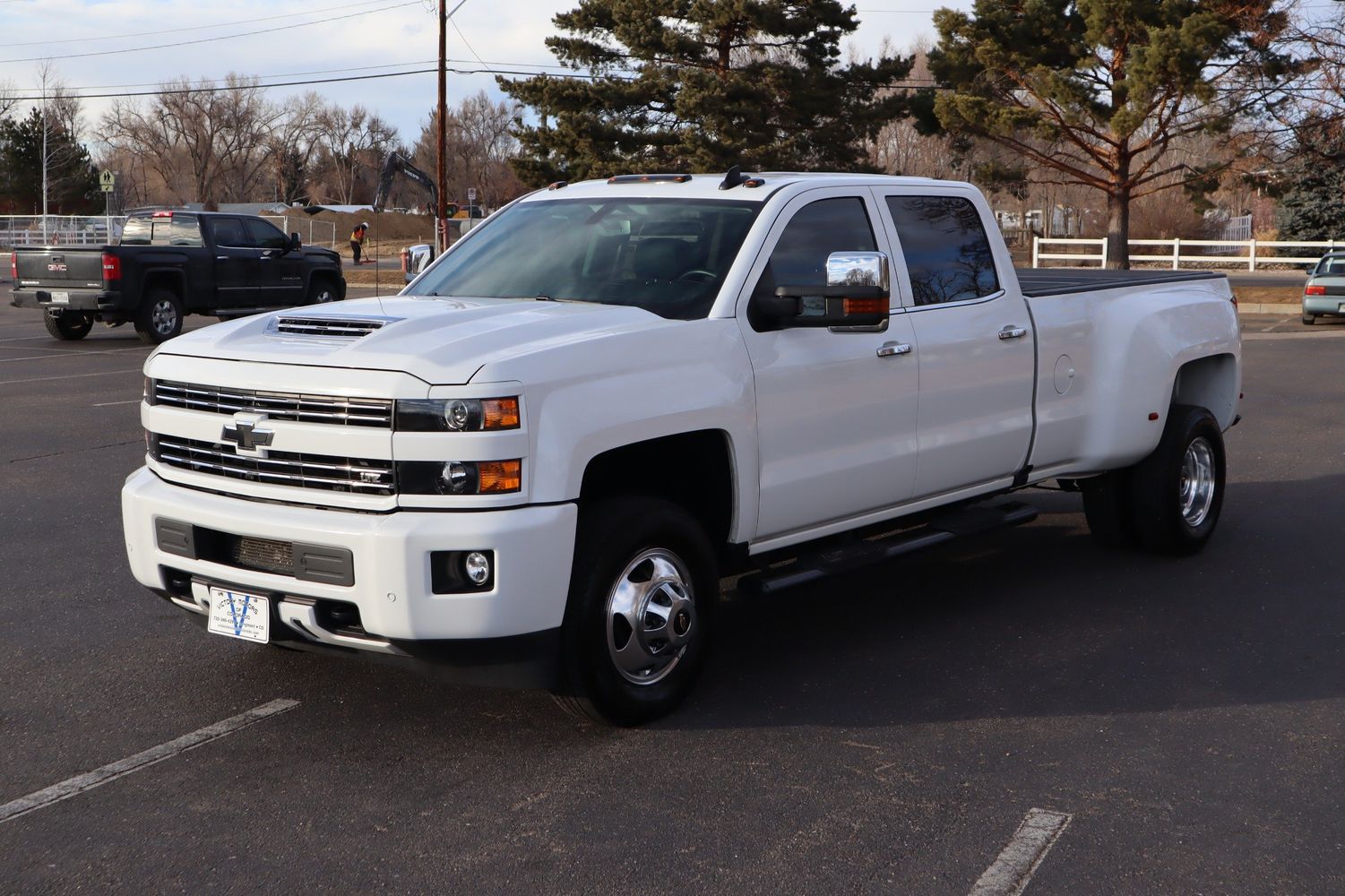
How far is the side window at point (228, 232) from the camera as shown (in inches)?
891

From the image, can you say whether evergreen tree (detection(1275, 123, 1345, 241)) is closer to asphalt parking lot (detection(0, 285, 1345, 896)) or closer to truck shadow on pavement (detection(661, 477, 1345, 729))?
truck shadow on pavement (detection(661, 477, 1345, 729))

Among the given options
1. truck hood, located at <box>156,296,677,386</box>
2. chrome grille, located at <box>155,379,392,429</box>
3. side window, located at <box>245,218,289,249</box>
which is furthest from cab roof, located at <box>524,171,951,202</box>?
side window, located at <box>245,218,289,249</box>

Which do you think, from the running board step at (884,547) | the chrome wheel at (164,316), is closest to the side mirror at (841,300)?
the running board step at (884,547)

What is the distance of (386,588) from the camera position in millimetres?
4359

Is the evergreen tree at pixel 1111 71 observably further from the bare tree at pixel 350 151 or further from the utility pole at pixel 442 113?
the bare tree at pixel 350 151

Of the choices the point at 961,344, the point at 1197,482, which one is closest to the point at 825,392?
the point at 961,344

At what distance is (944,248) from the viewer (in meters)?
6.48

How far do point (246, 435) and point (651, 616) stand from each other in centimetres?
151

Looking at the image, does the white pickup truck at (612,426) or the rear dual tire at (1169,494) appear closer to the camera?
the white pickup truck at (612,426)

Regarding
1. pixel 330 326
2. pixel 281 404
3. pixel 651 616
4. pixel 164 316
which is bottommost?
pixel 651 616

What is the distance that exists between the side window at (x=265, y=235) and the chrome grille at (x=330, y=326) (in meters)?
19.2

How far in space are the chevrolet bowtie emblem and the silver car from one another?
25.7 meters

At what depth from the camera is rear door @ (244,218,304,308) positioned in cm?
2322

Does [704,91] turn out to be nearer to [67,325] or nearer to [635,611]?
[67,325]
